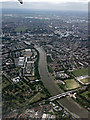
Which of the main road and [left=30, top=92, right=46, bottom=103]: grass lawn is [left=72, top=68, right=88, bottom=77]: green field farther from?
[left=30, top=92, right=46, bottom=103]: grass lawn

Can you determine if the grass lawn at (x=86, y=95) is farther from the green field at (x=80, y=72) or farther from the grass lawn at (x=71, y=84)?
the green field at (x=80, y=72)


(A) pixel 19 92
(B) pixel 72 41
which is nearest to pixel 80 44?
(B) pixel 72 41

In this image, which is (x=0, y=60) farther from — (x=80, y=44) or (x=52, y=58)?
(x=80, y=44)

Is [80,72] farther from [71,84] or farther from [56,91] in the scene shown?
[56,91]

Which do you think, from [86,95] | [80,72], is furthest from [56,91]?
[80,72]

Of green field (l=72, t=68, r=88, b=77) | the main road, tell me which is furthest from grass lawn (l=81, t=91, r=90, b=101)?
green field (l=72, t=68, r=88, b=77)

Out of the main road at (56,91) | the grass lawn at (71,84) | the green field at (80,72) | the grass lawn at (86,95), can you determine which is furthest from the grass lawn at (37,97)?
the green field at (80,72)
